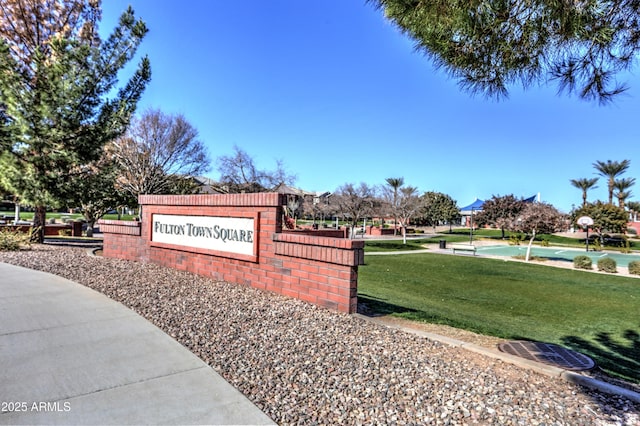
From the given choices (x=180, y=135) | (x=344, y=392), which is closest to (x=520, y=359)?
(x=344, y=392)

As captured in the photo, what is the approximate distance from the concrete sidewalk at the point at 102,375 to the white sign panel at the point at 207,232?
7.57ft

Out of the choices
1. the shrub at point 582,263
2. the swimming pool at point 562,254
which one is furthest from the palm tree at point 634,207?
the shrub at point 582,263

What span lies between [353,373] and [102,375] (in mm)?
2180

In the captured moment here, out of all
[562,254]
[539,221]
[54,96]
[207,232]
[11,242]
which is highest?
[54,96]

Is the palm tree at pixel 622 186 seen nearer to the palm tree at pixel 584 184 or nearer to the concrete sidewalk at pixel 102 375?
the palm tree at pixel 584 184

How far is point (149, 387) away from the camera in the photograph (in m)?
3.13

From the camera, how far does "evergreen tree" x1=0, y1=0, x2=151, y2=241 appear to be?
10.9 meters

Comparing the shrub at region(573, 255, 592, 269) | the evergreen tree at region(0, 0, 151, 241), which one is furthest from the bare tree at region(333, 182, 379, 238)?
the evergreen tree at region(0, 0, 151, 241)

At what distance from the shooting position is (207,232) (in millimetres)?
7652

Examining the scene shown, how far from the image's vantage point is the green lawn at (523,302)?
6426mm

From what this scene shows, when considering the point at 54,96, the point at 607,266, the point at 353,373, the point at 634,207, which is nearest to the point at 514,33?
the point at 353,373

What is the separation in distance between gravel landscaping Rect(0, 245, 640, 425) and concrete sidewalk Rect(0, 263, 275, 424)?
8.7 inches

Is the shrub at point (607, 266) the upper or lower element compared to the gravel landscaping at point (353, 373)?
lower

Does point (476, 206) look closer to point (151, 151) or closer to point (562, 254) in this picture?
point (562, 254)
